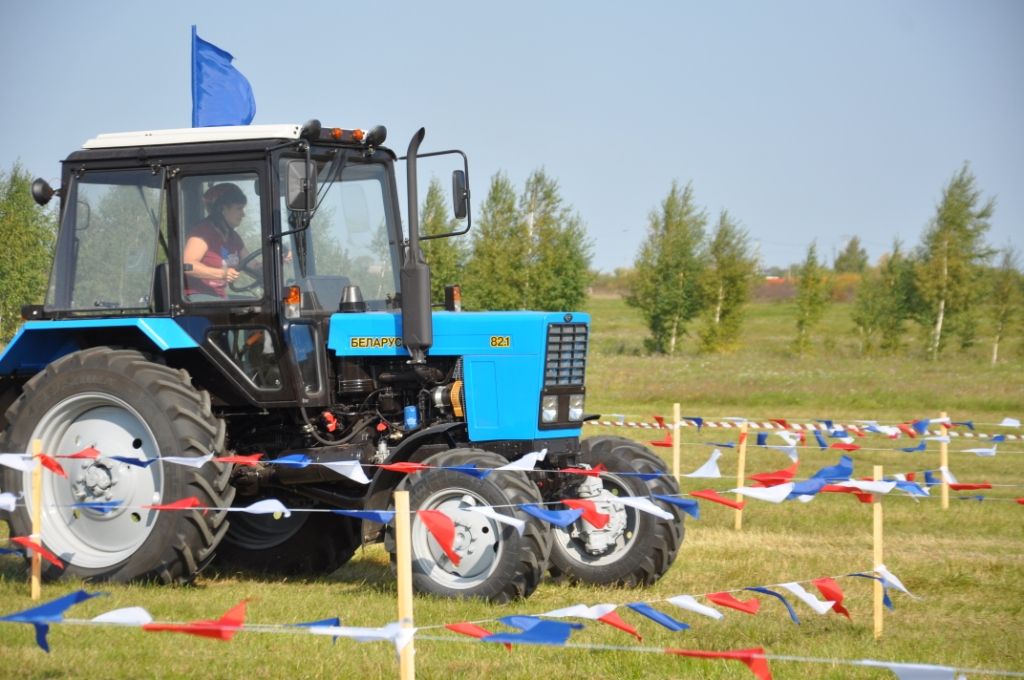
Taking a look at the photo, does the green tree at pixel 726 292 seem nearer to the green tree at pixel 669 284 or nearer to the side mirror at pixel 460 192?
the green tree at pixel 669 284

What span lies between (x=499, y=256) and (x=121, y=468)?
37848mm

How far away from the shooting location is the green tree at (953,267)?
151ft

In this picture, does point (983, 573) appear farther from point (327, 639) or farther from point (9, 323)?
point (9, 323)

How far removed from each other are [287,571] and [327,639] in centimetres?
263

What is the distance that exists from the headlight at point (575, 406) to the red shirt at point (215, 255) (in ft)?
7.37

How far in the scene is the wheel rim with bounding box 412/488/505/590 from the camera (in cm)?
686

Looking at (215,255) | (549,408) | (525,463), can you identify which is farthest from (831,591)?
(215,255)

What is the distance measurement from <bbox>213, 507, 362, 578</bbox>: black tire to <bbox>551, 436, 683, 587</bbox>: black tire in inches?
60.1

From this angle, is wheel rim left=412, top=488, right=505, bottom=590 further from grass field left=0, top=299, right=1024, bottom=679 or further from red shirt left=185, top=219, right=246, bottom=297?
red shirt left=185, top=219, right=246, bottom=297

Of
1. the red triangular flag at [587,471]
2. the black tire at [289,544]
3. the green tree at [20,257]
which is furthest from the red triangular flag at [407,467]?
the green tree at [20,257]

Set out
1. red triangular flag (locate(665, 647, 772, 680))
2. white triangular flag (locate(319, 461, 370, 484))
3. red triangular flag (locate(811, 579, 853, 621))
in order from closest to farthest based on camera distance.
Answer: red triangular flag (locate(665, 647, 772, 680)), red triangular flag (locate(811, 579, 853, 621)), white triangular flag (locate(319, 461, 370, 484))

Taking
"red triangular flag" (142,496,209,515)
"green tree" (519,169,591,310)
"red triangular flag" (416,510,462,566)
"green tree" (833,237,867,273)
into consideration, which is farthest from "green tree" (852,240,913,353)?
"green tree" (833,237,867,273)

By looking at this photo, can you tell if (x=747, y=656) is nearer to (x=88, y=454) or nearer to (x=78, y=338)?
(x=88, y=454)

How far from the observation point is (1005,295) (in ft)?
150
